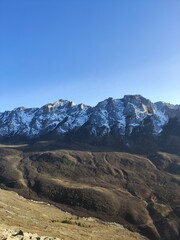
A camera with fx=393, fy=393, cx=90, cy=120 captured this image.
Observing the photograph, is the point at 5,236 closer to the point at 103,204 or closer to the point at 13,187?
the point at 103,204

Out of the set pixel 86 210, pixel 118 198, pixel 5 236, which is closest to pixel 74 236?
pixel 5 236

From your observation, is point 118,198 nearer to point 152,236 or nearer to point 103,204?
point 103,204

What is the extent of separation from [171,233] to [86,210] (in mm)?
37457

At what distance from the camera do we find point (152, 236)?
152m

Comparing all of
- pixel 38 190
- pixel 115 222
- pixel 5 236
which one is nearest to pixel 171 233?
pixel 115 222

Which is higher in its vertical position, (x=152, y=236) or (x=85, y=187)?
(x=85, y=187)

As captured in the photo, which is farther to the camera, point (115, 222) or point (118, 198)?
point (118, 198)

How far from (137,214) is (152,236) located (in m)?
18.7

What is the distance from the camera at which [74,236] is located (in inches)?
3231

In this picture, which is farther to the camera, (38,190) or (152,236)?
(38,190)

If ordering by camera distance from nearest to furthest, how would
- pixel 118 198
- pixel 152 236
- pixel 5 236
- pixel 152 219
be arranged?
pixel 5 236, pixel 152 236, pixel 152 219, pixel 118 198

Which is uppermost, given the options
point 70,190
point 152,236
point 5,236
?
point 5,236

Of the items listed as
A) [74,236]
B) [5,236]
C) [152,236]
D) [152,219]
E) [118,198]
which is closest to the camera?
[5,236]

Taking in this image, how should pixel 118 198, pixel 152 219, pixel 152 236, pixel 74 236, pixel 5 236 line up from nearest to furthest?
→ 1. pixel 5 236
2. pixel 74 236
3. pixel 152 236
4. pixel 152 219
5. pixel 118 198
